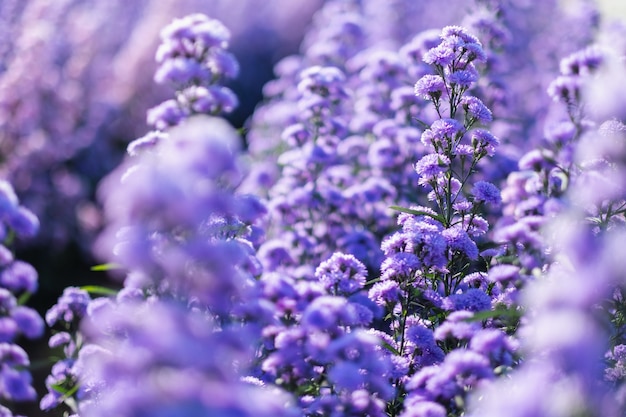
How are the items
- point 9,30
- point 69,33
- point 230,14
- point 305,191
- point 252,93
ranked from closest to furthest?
point 305,191 < point 9,30 < point 69,33 < point 252,93 < point 230,14

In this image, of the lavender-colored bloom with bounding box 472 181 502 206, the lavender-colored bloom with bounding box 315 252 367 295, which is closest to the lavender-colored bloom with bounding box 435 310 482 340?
the lavender-colored bloom with bounding box 315 252 367 295

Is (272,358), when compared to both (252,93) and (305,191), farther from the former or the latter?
(252,93)

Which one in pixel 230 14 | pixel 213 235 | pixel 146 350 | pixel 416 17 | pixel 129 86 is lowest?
pixel 146 350

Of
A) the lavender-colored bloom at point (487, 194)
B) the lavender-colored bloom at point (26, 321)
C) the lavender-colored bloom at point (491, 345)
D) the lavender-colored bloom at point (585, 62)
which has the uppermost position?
the lavender-colored bloom at point (585, 62)

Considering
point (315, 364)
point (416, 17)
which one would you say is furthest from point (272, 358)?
point (416, 17)

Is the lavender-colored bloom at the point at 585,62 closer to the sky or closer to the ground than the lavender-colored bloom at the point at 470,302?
closer to the sky

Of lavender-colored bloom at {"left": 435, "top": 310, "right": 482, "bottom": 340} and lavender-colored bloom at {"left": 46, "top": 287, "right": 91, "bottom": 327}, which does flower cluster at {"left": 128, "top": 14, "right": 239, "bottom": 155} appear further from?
lavender-colored bloom at {"left": 435, "top": 310, "right": 482, "bottom": 340}

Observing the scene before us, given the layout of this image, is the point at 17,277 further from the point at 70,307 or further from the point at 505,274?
the point at 505,274

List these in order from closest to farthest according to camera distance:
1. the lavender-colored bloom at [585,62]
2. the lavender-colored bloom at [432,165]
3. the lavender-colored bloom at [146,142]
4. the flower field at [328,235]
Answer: the flower field at [328,235] < the lavender-colored bloom at [432,165] < the lavender-colored bloom at [146,142] < the lavender-colored bloom at [585,62]

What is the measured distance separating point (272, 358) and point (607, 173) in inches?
58.9

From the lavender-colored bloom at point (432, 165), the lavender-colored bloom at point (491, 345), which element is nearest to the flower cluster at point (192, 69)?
the lavender-colored bloom at point (432, 165)

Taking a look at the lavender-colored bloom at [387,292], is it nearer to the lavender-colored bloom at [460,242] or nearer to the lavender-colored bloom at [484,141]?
the lavender-colored bloom at [460,242]

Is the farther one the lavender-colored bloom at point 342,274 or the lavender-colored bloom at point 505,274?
the lavender-colored bloom at point 342,274

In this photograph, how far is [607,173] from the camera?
286 cm
